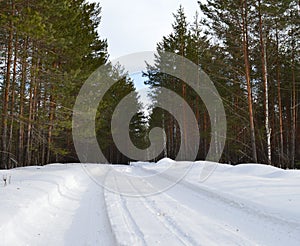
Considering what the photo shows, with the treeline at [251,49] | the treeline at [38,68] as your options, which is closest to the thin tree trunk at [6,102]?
the treeline at [38,68]

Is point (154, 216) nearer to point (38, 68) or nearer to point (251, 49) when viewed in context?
point (38, 68)

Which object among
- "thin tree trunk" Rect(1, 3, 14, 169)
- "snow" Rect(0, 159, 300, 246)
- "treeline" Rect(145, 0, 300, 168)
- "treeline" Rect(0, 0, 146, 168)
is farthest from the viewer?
"treeline" Rect(145, 0, 300, 168)

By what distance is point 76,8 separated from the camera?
18.6m

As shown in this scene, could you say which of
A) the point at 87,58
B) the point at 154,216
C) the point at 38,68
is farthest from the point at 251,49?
the point at 87,58

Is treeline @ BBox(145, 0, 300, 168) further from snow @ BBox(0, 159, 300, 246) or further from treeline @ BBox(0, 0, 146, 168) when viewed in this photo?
treeline @ BBox(0, 0, 146, 168)

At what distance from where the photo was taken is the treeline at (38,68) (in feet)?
35.0

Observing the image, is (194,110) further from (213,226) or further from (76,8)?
(213,226)

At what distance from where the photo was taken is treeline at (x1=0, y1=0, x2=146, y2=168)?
1068 cm

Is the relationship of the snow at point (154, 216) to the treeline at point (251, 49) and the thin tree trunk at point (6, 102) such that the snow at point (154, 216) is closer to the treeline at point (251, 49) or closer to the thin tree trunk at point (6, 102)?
the thin tree trunk at point (6, 102)

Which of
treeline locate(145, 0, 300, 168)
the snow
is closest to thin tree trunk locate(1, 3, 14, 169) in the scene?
the snow

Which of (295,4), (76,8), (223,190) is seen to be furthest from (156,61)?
(223,190)

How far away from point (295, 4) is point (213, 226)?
56.1ft

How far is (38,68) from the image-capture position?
13148 millimetres

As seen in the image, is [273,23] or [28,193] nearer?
[28,193]
